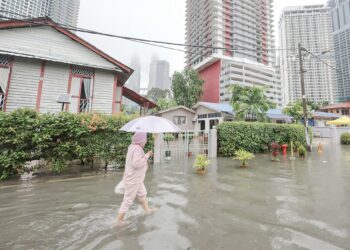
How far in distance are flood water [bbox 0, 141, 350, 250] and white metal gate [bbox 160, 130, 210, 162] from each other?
3542 millimetres

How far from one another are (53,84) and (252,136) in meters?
12.1

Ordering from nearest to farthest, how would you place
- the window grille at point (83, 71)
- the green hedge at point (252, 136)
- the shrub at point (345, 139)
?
1. the green hedge at point (252, 136)
2. the window grille at point (83, 71)
3. the shrub at point (345, 139)

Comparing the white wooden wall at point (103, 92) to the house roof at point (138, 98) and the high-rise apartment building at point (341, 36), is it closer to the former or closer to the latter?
the house roof at point (138, 98)

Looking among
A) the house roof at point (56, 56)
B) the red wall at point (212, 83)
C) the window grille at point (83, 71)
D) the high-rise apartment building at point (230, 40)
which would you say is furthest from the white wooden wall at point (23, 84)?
the red wall at point (212, 83)

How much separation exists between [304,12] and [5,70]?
4109 centimetres

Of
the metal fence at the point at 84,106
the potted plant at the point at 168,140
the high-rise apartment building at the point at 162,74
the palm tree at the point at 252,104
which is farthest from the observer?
the high-rise apartment building at the point at 162,74

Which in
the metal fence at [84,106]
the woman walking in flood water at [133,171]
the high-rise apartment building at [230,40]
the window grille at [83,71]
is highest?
the high-rise apartment building at [230,40]

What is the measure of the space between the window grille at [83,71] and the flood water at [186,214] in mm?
6978

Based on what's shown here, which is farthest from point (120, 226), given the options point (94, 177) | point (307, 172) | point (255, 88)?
point (255, 88)

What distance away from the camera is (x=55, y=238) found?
8.71 feet

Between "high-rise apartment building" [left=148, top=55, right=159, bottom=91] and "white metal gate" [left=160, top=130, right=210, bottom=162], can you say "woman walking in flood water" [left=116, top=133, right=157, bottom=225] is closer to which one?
"white metal gate" [left=160, top=130, right=210, bottom=162]

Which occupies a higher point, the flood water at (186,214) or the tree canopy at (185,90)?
the tree canopy at (185,90)

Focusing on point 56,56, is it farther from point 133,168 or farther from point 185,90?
point 185,90

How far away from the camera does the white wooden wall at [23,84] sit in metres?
9.21
